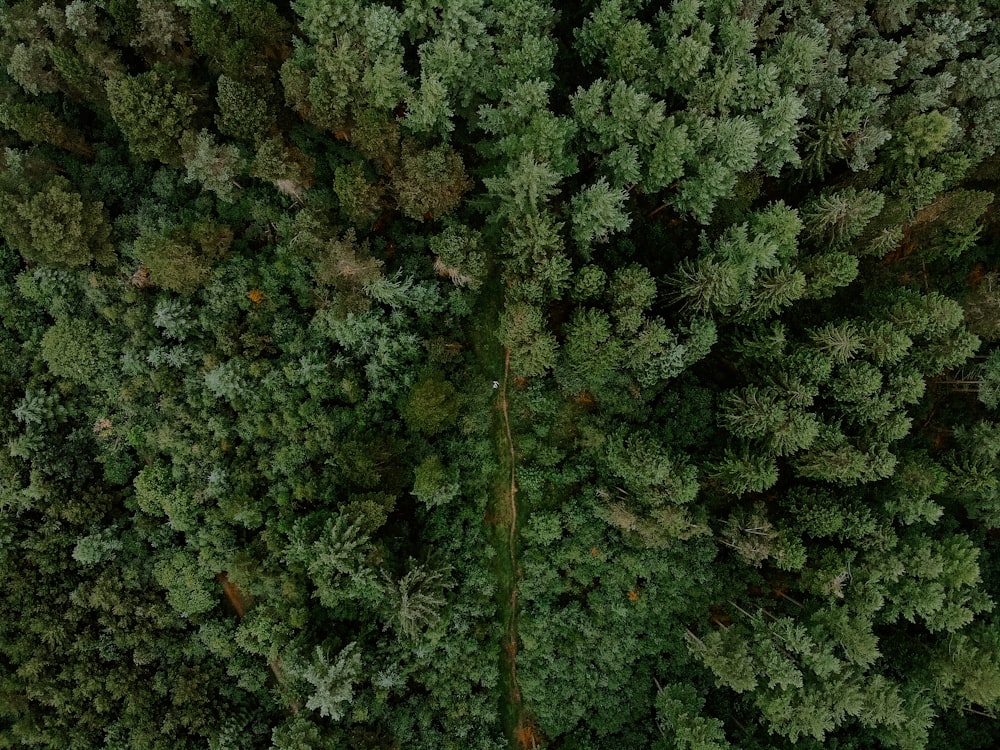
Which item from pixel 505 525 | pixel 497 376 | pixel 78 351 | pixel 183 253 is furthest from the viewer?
pixel 497 376

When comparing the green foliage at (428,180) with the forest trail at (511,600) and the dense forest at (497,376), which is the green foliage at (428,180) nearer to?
the dense forest at (497,376)

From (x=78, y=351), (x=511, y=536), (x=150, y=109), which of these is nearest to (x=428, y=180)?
(x=150, y=109)

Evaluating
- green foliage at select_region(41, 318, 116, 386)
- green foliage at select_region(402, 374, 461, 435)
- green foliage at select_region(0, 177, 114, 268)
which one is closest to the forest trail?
green foliage at select_region(402, 374, 461, 435)

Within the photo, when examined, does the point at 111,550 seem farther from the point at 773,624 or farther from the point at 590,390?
the point at 773,624

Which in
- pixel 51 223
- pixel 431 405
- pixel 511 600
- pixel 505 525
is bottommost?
pixel 511 600

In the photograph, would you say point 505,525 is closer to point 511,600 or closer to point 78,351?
point 511,600

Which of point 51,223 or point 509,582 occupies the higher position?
point 51,223

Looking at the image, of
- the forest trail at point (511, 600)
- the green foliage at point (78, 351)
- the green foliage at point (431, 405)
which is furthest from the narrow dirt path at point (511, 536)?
the green foliage at point (78, 351)

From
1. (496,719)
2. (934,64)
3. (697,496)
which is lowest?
(496,719)

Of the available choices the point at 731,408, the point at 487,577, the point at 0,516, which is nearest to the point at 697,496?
the point at 731,408
